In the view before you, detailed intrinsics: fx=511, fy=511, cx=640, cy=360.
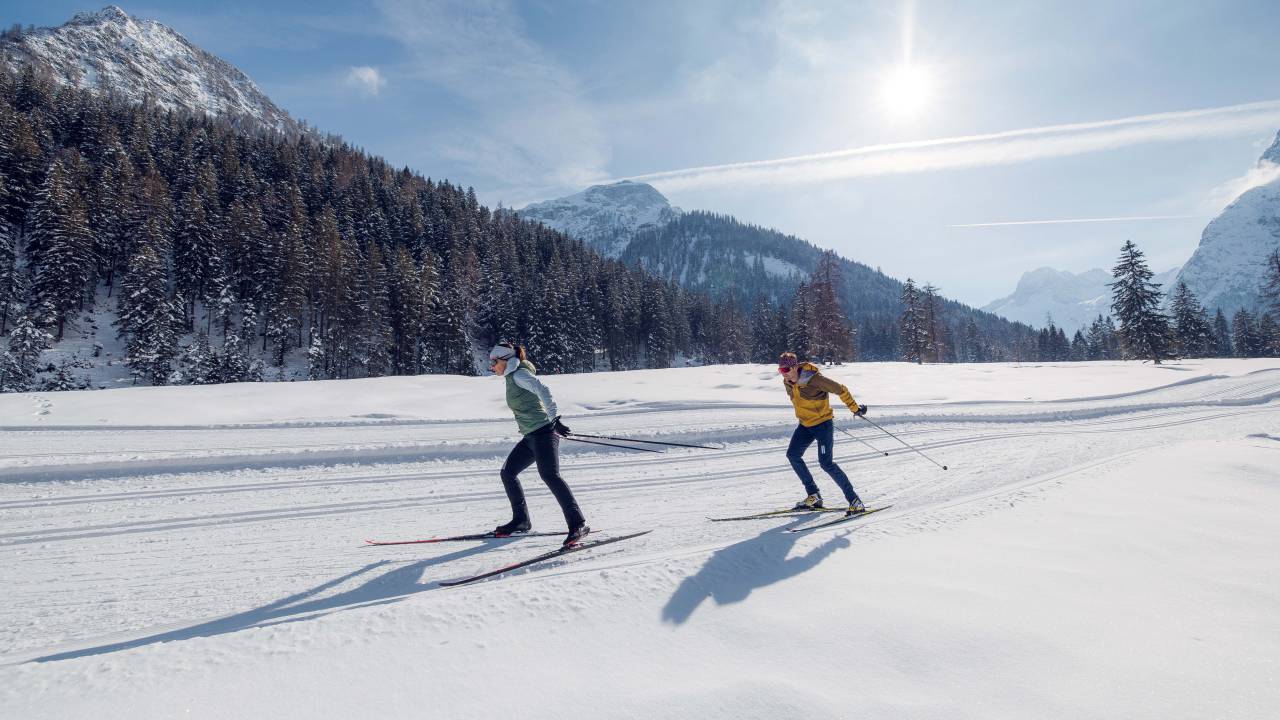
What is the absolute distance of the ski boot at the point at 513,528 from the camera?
6012 millimetres

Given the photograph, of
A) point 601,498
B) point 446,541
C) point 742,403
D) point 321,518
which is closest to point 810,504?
point 601,498

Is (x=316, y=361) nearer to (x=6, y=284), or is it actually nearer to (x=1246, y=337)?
(x=6, y=284)

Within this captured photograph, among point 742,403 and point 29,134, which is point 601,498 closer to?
point 742,403

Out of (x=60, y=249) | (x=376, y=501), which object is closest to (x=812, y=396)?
(x=376, y=501)

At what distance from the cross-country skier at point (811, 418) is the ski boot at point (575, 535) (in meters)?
2.74

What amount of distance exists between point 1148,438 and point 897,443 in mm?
5774

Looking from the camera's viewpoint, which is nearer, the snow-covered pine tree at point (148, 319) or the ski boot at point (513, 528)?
the ski boot at point (513, 528)

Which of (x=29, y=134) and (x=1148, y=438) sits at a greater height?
(x=29, y=134)

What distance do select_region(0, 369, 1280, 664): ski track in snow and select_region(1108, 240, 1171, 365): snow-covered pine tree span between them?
36.0 meters

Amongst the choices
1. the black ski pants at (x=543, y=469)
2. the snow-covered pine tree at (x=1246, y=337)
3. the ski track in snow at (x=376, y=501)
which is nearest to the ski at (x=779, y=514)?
the ski track in snow at (x=376, y=501)

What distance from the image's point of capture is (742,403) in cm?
1619

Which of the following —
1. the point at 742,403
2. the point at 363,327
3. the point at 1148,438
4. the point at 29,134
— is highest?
the point at 29,134

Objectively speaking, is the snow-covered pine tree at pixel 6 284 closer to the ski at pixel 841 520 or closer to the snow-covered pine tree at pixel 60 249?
the snow-covered pine tree at pixel 60 249

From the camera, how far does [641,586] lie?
13.2ft
